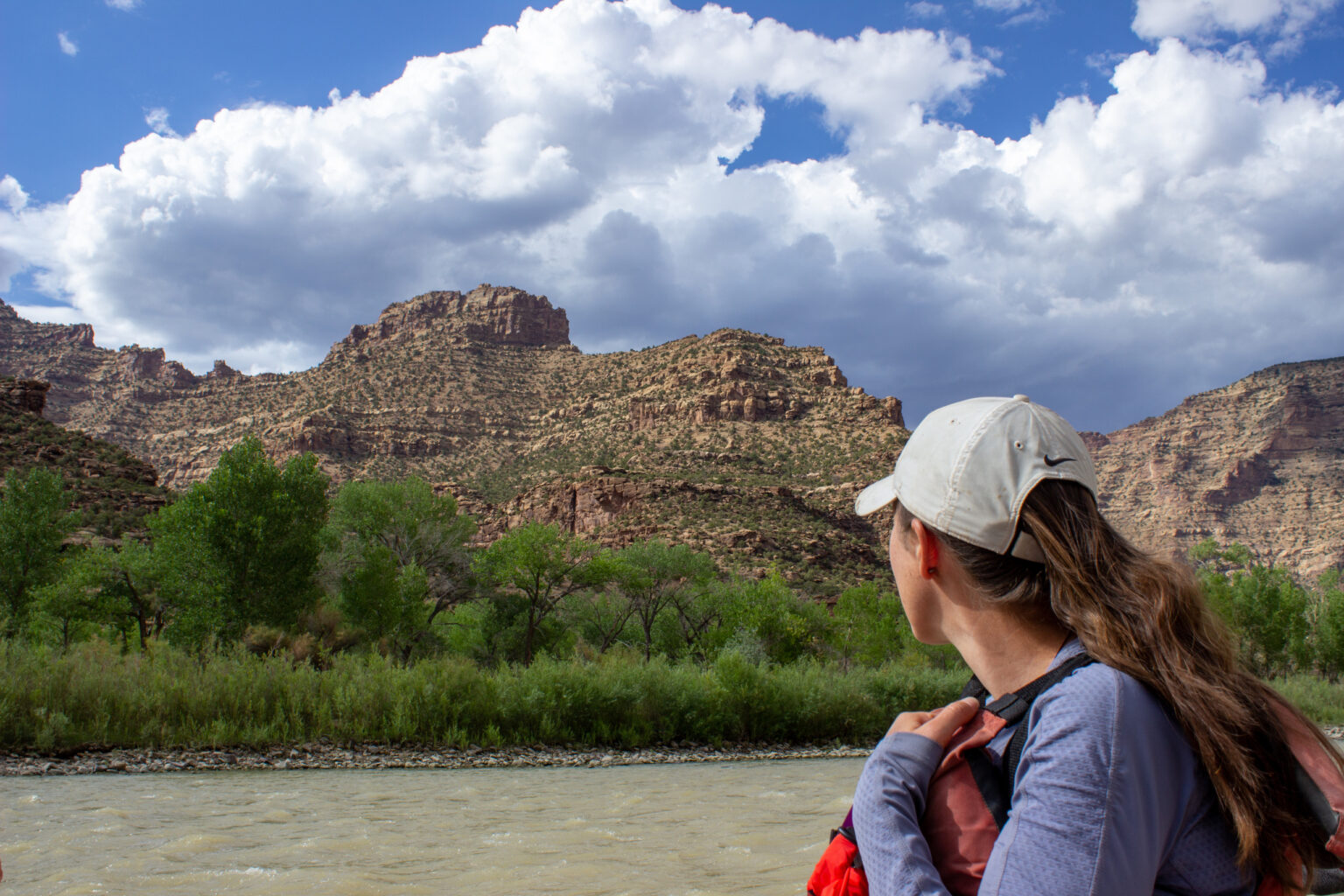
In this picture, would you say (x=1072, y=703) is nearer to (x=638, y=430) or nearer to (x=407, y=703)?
(x=407, y=703)

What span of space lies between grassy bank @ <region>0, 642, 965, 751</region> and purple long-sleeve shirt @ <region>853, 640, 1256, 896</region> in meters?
16.8

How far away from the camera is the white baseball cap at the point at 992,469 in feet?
4.67

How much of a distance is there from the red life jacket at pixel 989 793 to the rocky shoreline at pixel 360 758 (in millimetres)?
15715

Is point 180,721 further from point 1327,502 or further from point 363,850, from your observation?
point 1327,502

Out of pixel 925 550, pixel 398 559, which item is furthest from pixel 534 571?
pixel 925 550

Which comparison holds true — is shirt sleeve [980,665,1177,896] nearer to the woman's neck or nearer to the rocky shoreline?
the woman's neck

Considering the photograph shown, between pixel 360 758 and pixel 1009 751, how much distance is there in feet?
54.4

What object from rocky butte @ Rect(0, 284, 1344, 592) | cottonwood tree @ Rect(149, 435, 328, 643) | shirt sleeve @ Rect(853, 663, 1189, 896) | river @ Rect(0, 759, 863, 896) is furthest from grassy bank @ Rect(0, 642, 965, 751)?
rocky butte @ Rect(0, 284, 1344, 592)

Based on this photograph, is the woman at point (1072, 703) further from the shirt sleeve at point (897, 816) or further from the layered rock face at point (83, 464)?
the layered rock face at point (83, 464)

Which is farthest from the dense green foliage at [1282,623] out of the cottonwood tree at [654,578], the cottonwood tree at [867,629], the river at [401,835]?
the river at [401,835]

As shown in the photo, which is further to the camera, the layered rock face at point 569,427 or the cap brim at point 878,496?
the layered rock face at point 569,427

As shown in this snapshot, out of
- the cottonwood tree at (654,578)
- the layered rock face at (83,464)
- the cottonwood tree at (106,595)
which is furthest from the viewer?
the layered rock face at (83,464)

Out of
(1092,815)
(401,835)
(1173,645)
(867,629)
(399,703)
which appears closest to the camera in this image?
(1092,815)

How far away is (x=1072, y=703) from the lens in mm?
1227
